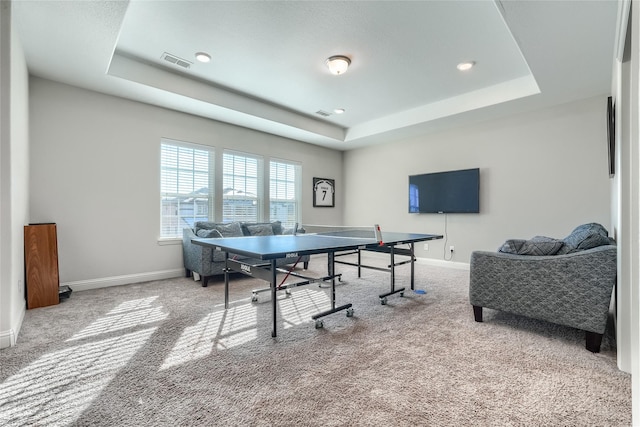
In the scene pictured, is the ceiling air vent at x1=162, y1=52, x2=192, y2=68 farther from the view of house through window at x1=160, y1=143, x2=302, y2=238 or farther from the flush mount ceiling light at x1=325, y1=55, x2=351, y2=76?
the flush mount ceiling light at x1=325, y1=55, x2=351, y2=76

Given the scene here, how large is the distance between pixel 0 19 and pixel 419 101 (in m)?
4.74

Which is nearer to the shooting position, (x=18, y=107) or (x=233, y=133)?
(x=18, y=107)

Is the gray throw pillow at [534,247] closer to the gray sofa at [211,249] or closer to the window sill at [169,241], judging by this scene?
the gray sofa at [211,249]

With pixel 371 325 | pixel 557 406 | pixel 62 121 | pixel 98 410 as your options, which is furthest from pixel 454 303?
pixel 62 121

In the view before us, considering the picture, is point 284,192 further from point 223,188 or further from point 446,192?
point 446,192

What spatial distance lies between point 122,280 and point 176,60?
116 inches

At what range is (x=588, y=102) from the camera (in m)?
4.00

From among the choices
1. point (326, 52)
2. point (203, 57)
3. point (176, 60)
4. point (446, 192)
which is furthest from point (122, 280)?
point (446, 192)

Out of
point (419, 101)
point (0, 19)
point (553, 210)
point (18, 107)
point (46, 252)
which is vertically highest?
point (419, 101)

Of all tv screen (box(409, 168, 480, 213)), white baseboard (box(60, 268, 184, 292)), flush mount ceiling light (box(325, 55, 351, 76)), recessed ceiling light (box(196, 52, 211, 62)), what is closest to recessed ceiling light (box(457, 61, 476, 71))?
flush mount ceiling light (box(325, 55, 351, 76))

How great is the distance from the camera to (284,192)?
6.14 metres

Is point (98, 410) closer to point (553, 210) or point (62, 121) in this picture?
point (62, 121)

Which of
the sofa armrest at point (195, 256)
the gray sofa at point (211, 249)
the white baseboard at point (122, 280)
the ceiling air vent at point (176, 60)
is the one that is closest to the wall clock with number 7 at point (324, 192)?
the gray sofa at point (211, 249)

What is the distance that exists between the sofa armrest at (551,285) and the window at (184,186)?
4.10 m
